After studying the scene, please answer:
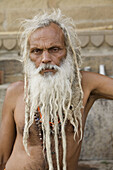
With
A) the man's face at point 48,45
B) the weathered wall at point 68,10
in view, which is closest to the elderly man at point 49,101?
the man's face at point 48,45

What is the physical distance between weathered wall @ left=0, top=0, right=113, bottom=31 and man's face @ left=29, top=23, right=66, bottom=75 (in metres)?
1.47

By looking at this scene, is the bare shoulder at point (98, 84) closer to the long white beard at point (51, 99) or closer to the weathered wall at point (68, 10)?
the long white beard at point (51, 99)

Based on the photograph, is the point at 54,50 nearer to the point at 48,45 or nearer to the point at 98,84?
the point at 48,45

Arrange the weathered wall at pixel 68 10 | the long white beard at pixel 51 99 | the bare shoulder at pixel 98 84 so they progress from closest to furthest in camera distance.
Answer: the long white beard at pixel 51 99, the bare shoulder at pixel 98 84, the weathered wall at pixel 68 10

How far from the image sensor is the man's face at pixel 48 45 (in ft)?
6.17

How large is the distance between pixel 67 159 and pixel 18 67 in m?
1.57

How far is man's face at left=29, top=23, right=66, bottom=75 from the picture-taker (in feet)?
6.17

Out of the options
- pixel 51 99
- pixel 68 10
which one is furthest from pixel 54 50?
pixel 68 10

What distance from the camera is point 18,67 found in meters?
3.09

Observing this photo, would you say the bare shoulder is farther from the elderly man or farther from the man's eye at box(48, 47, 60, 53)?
the man's eye at box(48, 47, 60, 53)

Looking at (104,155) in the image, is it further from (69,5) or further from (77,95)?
(69,5)

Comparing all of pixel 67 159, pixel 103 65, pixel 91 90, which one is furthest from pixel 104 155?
pixel 103 65

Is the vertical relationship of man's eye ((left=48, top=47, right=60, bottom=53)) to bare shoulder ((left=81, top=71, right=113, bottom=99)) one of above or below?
above

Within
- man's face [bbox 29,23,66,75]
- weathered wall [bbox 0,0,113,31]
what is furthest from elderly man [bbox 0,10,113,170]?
weathered wall [bbox 0,0,113,31]
